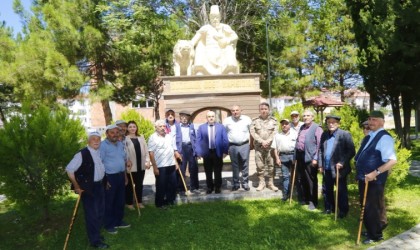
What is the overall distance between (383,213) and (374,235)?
0.31 metres

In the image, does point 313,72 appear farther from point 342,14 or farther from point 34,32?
point 34,32

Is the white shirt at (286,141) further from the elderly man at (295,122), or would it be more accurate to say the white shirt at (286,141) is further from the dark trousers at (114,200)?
the dark trousers at (114,200)

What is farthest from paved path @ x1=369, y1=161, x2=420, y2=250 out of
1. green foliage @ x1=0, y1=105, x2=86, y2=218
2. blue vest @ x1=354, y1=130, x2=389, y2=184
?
green foliage @ x1=0, y1=105, x2=86, y2=218

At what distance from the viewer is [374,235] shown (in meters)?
4.73

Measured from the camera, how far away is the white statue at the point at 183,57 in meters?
9.75

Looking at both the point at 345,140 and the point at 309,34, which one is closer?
the point at 345,140

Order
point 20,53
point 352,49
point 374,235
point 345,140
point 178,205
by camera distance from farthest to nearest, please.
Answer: point 352,49
point 20,53
point 178,205
point 345,140
point 374,235

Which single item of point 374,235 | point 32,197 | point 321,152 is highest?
point 321,152

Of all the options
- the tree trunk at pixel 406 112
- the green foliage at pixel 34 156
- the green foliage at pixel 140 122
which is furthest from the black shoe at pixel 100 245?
the tree trunk at pixel 406 112

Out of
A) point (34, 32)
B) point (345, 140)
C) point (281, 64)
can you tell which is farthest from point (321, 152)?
point (34, 32)

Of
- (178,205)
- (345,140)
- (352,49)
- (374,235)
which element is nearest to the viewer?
(374,235)

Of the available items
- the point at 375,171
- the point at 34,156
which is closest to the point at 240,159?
the point at 375,171

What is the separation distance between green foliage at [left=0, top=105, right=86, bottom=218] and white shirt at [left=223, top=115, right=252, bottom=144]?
2.67 metres

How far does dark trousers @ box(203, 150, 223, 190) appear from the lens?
263 inches
